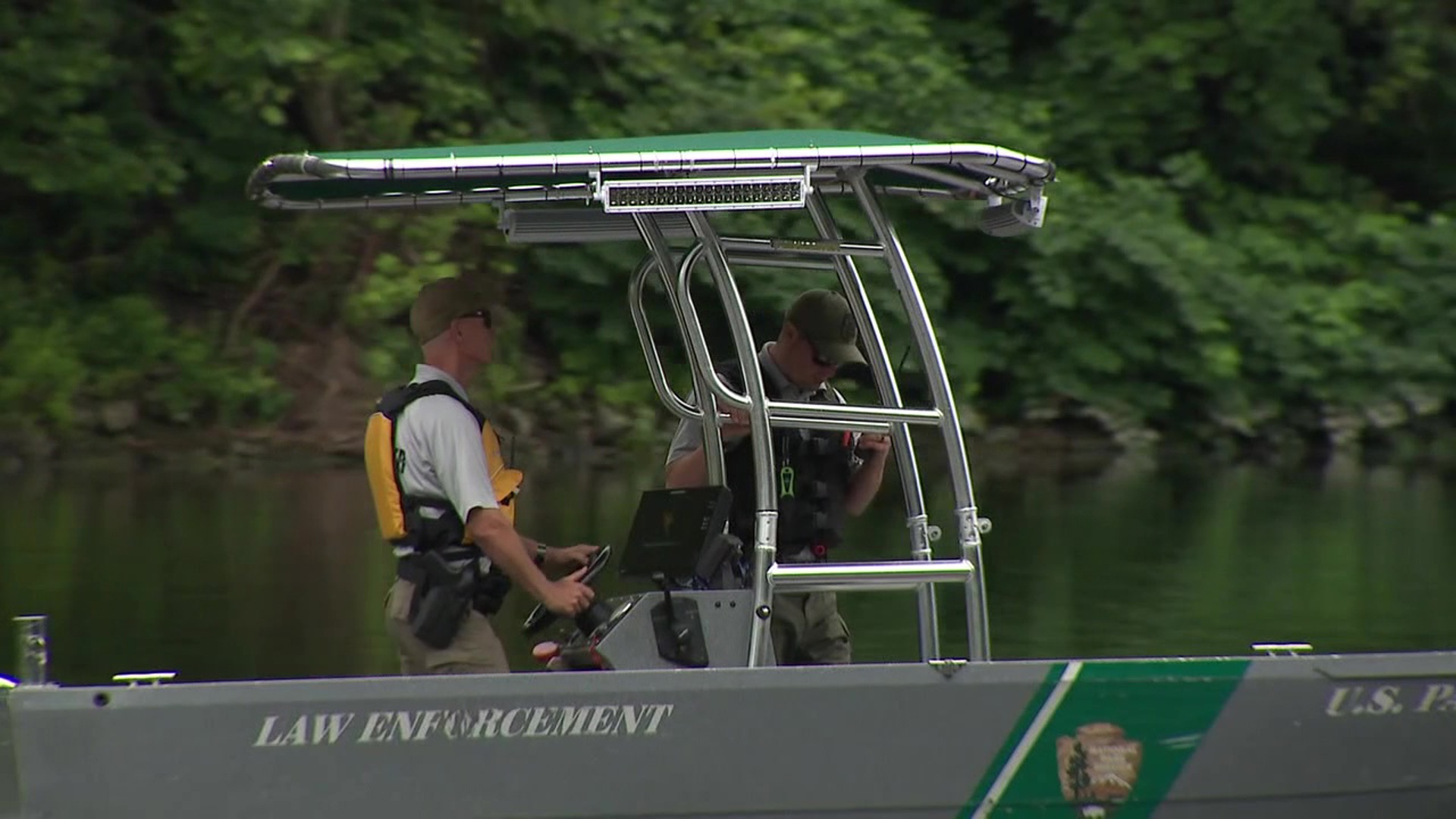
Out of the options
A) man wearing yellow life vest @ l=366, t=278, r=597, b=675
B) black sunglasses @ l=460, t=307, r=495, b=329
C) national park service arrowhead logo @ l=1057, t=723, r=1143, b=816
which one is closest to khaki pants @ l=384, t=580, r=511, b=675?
man wearing yellow life vest @ l=366, t=278, r=597, b=675

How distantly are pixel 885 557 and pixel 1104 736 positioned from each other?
746cm

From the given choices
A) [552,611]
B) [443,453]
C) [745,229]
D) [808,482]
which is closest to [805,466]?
[808,482]

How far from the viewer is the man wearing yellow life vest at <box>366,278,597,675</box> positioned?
476 centimetres

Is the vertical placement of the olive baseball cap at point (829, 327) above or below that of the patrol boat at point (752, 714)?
above

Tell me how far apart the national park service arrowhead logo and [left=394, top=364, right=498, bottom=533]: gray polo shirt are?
1.31 meters

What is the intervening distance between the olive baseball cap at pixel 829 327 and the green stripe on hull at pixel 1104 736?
1.12m

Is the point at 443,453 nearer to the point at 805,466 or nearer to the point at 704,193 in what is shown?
the point at 704,193

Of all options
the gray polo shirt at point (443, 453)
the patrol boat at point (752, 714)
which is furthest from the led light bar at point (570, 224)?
the gray polo shirt at point (443, 453)

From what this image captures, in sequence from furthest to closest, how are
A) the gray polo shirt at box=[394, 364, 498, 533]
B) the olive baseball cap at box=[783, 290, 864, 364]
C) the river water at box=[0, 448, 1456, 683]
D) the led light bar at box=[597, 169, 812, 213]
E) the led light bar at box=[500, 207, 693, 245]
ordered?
1. the river water at box=[0, 448, 1456, 683]
2. the olive baseball cap at box=[783, 290, 864, 364]
3. the led light bar at box=[500, 207, 693, 245]
4. the gray polo shirt at box=[394, 364, 498, 533]
5. the led light bar at box=[597, 169, 812, 213]

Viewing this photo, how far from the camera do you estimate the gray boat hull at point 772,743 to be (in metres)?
4.34

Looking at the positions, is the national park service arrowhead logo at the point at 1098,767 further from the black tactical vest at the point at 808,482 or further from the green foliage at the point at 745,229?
the green foliage at the point at 745,229

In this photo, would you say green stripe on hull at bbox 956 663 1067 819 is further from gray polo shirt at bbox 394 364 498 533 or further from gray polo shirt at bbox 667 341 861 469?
gray polo shirt at bbox 394 364 498 533

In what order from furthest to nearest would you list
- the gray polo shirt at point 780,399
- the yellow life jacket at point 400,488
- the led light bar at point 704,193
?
the gray polo shirt at point 780,399
the yellow life jacket at point 400,488
the led light bar at point 704,193

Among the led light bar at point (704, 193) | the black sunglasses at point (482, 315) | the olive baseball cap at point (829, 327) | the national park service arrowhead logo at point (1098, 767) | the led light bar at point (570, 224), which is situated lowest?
the national park service arrowhead logo at point (1098, 767)
